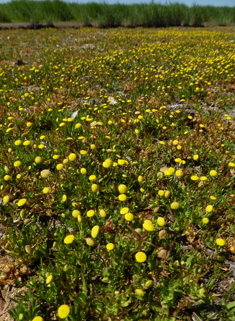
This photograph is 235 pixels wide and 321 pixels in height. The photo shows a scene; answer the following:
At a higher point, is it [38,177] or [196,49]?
[196,49]

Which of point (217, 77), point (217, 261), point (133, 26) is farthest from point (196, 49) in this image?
point (133, 26)

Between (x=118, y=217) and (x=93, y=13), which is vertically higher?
(x=93, y=13)

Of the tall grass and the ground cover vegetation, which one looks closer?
the ground cover vegetation

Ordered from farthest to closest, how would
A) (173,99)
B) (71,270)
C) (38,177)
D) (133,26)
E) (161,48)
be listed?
(133,26) → (161,48) → (173,99) → (38,177) → (71,270)

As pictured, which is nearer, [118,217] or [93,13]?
[118,217]

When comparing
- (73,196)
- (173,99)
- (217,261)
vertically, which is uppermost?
(173,99)

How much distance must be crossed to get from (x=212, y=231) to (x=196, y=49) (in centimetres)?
1124

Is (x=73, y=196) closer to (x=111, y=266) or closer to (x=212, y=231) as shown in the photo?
(x=111, y=266)

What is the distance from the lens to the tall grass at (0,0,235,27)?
22.5 meters

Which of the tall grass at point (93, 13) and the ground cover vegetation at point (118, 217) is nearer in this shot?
the ground cover vegetation at point (118, 217)

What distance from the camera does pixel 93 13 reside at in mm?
23391

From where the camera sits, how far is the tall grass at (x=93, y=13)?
22516 millimetres

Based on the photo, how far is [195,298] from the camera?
177 centimetres

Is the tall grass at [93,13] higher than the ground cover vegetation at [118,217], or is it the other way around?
the tall grass at [93,13]
